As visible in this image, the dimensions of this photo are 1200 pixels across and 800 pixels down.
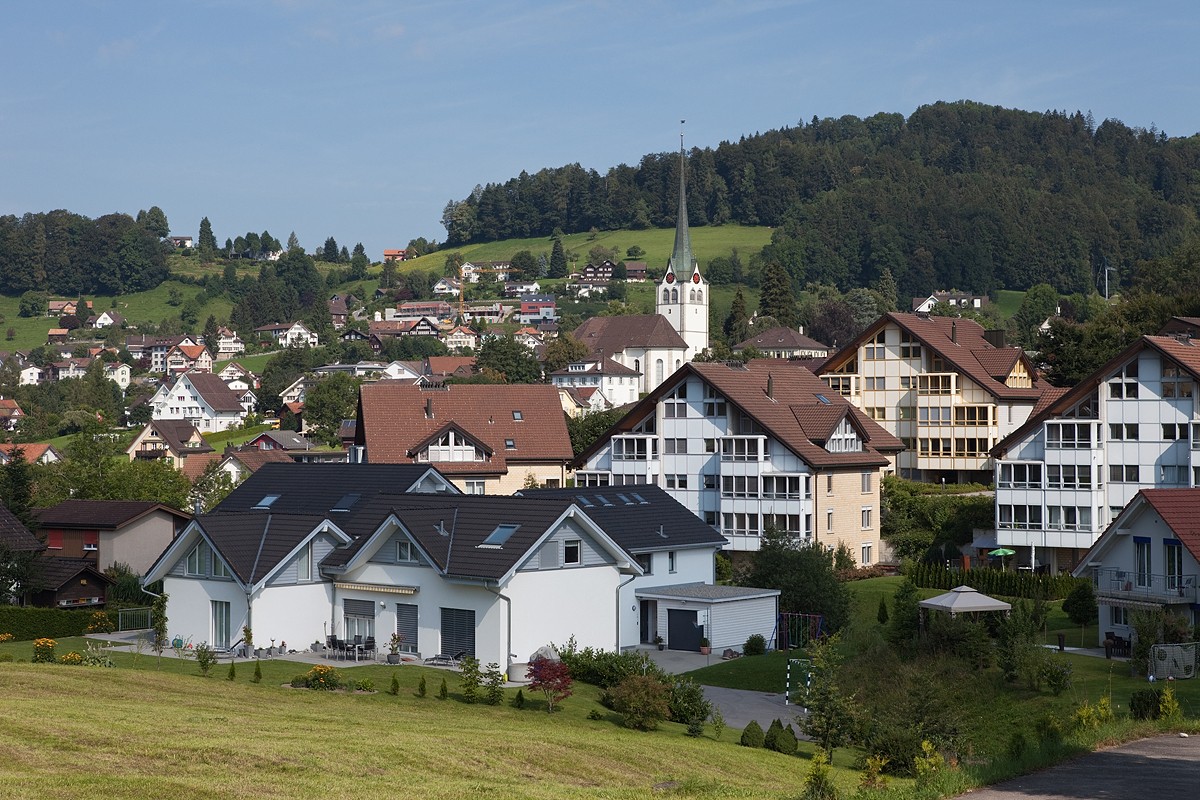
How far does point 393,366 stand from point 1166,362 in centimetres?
14320

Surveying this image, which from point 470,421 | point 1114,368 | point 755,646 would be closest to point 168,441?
point 470,421

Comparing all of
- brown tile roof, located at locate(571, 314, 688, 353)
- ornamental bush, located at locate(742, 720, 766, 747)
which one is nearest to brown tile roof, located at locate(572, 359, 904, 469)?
ornamental bush, located at locate(742, 720, 766, 747)

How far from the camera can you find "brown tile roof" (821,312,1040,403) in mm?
78812

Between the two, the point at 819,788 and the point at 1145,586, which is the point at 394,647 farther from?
the point at 819,788

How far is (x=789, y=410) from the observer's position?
220 feet

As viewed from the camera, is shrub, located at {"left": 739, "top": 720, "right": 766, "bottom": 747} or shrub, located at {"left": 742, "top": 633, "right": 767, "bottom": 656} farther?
shrub, located at {"left": 742, "top": 633, "right": 767, "bottom": 656}

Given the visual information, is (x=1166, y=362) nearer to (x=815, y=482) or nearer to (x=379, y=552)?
(x=815, y=482)

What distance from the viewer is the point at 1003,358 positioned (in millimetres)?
80562

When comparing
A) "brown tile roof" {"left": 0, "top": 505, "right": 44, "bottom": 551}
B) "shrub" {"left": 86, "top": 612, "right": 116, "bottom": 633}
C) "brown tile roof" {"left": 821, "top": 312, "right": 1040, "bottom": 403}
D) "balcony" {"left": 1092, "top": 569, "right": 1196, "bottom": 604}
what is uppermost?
"brown tile roof" {"left": 821, "top": 312, "right": 1040, "bottom": 403}

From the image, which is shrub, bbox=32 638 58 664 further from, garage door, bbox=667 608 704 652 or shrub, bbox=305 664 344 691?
garage door, bbox=667 608 704 652

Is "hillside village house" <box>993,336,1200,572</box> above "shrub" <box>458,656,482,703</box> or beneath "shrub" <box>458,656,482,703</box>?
above

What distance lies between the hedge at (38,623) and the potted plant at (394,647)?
1414 cm

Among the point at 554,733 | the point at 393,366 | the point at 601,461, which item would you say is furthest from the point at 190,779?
the point at 393,366

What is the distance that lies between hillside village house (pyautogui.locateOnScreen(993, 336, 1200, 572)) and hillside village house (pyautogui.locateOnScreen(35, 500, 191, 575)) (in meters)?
35.3
